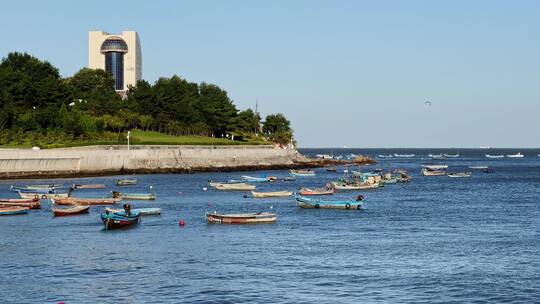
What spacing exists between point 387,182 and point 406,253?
90.5 m

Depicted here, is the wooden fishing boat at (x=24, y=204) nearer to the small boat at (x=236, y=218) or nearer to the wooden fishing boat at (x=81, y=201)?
the wooden fishing boat at (x=81, y=201)

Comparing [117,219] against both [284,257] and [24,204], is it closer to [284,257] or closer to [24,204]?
[284,257]

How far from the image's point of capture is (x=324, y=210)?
9412 cm

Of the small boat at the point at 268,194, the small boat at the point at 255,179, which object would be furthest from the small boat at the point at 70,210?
the small boat at the point at 255,179

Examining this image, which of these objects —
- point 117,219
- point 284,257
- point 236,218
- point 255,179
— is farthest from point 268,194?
point 284,257

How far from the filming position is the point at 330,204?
95000 millimetres

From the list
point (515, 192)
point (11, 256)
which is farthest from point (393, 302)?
point (515, 192)

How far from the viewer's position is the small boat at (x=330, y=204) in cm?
9425

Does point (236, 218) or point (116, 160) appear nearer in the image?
point (236, 218)

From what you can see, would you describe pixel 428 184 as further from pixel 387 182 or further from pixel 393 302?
pixel 393 302

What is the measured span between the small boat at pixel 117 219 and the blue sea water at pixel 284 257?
3.57 ft

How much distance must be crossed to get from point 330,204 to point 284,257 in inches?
1515

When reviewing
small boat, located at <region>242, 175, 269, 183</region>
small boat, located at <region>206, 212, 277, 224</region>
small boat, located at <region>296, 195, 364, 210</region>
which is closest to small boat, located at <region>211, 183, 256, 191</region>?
small boat, located at <region>242, 175, 269, 183</region>

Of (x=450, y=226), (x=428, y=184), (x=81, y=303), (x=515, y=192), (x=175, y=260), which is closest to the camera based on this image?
(x=81, y=303)
